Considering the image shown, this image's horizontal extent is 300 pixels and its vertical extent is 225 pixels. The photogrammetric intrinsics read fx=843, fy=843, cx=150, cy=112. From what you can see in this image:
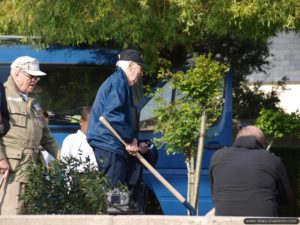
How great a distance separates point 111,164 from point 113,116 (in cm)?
39

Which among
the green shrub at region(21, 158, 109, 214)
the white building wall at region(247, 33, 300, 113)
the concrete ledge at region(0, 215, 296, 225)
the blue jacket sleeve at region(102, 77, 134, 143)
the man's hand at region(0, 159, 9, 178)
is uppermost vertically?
the white building wall at region(247, 33, 300, 113)

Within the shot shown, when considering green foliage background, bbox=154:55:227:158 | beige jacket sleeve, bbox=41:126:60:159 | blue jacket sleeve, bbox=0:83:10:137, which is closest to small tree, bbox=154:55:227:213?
green foliage background, bbox=154:55:227:158

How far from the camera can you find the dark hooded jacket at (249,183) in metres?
5.78

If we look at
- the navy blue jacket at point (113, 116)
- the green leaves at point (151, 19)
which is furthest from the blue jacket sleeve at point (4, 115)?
the green leaves at point (151, 19)

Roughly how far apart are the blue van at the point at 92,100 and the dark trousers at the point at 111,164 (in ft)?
5.59

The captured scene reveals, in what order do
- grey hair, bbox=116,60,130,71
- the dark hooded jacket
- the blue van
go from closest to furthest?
1. the dark hooded jacket
2. grey hair, bbox=116,60,130,71
3. the blue van

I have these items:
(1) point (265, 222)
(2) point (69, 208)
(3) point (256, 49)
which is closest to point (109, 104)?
(2) point (69, 208)

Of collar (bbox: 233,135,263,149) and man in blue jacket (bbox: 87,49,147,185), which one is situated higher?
man in blue jacket (bbox: 87,49,147,185)

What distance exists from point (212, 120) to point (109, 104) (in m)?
1.68

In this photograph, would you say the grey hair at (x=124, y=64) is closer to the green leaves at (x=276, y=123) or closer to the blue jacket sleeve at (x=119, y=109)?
the blue jacket sleeve at (x=119, y=109)

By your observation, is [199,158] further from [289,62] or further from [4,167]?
[289,62]

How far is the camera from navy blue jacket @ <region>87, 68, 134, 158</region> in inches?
266

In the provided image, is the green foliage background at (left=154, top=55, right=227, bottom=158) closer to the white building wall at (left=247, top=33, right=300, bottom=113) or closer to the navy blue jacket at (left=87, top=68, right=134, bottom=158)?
the navy blue jacket at (left=87, top=68, right=134, bottom=158)

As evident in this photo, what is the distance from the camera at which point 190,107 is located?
8.02 meters
